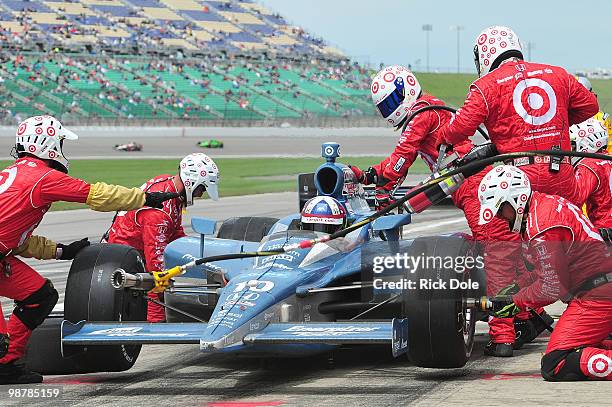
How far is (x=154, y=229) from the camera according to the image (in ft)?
31.6

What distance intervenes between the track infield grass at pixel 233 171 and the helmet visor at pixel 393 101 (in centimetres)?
1597

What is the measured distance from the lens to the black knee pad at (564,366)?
7.09 metres

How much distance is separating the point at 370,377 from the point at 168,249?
2.61 m

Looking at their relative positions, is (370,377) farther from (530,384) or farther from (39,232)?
(39,232)

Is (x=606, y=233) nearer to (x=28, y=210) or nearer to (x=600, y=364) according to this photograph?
(x=600, y=364)

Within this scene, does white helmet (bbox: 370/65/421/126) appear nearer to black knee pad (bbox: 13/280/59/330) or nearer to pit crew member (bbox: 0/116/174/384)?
pit crew member (bbox: 0/116/174/384)

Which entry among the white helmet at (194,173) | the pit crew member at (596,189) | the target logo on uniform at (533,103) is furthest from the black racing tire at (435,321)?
the white helmet at (194,173)

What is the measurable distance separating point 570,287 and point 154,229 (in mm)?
3857

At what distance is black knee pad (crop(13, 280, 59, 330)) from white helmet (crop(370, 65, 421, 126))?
3.61 meters

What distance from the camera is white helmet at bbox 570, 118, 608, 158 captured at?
11.0 m

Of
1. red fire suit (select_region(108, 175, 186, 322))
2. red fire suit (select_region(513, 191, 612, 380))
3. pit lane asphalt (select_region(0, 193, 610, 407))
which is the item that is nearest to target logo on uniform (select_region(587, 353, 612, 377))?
red fire suit (select_region(513, 191, 612, 380))

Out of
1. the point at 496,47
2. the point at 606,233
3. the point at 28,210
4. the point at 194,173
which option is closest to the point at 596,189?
the point at 606,233

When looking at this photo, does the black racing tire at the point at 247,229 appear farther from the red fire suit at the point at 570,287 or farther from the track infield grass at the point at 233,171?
the track infield grass at the point at 233,171

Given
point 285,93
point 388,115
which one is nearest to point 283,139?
point 285,93
